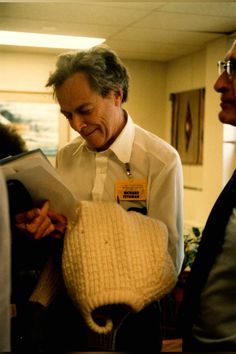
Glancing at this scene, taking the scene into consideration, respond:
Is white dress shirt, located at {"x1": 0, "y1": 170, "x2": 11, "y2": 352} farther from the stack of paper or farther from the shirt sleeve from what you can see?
the shirt sleeve

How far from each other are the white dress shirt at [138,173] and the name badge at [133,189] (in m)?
0.02

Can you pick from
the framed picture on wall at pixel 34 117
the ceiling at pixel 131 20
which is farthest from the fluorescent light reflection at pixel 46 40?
the framed picture on wall at pixel 34 117

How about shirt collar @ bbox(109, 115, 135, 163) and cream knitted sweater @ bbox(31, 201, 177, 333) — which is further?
shirt collar @ bbox(109, 115, 135, 163)

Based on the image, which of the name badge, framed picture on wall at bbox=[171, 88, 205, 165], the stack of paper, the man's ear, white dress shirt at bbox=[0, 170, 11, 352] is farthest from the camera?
framed picture on wall at bbox=[171, 88, 205, 165]

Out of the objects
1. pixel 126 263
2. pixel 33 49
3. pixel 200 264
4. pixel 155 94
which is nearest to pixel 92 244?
pixel 126 263

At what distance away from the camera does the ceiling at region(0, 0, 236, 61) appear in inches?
159

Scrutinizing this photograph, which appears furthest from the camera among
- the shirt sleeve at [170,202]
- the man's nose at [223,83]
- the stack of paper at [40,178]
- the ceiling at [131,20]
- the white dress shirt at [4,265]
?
the ceiling at [131,20]

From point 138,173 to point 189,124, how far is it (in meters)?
4.40

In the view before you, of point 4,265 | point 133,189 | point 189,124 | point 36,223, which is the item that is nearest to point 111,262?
point 36,223

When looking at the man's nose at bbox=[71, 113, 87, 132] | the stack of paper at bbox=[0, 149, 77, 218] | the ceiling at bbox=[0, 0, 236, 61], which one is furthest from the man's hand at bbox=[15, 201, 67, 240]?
the ceiling at bbox=[0, 0, 236, 61]

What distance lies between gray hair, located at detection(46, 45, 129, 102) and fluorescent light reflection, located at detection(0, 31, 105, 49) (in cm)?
305

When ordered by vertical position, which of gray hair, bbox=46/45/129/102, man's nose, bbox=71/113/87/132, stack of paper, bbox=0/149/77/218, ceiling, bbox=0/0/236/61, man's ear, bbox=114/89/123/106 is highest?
ceiling, bbox=0/0/236/61

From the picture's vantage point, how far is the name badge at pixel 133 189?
1.78m

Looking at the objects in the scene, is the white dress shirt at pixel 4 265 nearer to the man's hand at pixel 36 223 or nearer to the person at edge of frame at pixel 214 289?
the man's hand at pixel 36 223
